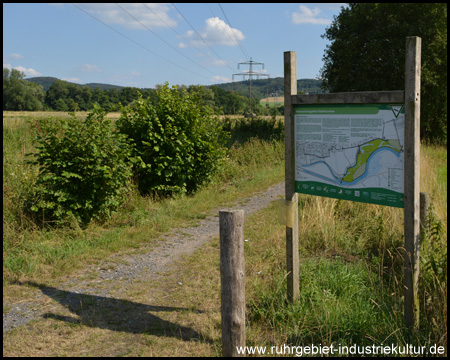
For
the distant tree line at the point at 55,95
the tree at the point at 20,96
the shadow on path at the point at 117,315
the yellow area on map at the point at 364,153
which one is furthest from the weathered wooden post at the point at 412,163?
the tree at the point at 20,96

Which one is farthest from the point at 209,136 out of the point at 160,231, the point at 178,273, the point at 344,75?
the point at 344,75

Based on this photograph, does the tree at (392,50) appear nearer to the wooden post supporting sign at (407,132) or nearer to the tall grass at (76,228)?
the tall grass at (76,228)

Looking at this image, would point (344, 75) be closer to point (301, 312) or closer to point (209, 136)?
point (209, 136)

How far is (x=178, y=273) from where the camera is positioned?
5453mm

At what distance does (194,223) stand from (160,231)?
87cm

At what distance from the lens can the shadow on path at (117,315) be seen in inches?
156

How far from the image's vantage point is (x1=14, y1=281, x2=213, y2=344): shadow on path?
395 cm

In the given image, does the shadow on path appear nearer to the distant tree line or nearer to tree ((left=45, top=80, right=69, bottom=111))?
the distant tree line

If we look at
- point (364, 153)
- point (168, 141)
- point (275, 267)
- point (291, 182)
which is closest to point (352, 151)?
point (364, 153)

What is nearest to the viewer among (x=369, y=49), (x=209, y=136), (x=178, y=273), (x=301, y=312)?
(x=301, y=312)

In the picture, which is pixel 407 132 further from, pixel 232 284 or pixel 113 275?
pixel 113 275

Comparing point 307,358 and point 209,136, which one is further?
point 209,136

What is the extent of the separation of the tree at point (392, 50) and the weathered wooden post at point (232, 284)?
19.7 metres

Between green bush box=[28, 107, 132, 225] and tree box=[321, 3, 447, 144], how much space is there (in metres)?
17.5
